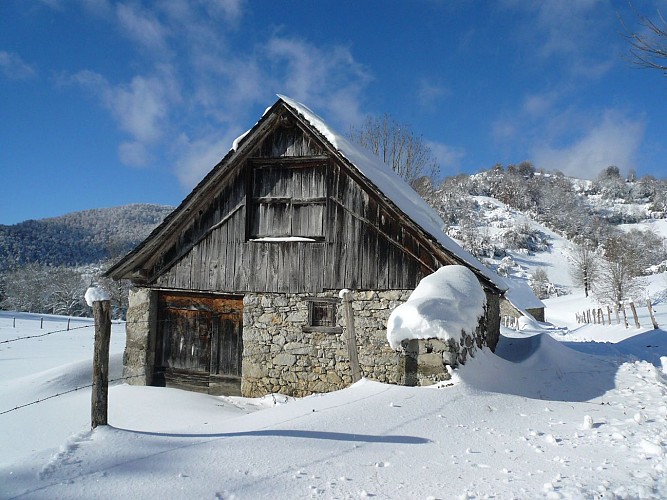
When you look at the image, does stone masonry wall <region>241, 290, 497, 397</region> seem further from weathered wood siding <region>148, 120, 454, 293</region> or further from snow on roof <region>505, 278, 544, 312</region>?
snow on roof <region>505, 278, 544, 312</region>

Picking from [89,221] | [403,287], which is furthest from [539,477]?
[89,221]

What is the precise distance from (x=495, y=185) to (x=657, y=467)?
339 feet

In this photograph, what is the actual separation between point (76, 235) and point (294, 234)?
374ft

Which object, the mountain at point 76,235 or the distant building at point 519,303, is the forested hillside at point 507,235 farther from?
the distant building at point 519,303

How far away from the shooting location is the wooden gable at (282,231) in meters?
8.67

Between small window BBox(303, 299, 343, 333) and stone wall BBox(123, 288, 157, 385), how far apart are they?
3.96m

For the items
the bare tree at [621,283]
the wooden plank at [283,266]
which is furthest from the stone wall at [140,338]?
the bare tree at [621,283]

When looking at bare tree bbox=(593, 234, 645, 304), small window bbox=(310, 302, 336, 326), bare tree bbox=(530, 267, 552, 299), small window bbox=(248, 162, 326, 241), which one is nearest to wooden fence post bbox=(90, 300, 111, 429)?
small window bbox=(310, 302, 336, 326)

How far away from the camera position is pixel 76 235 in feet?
341

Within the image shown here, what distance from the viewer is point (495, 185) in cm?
9912

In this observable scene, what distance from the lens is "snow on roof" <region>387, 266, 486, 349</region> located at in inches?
240

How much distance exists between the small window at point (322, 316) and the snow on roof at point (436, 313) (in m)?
2.54

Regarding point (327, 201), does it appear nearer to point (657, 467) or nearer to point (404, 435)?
point (404, 435)

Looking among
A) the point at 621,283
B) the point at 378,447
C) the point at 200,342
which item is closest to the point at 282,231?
the point at 200,342
